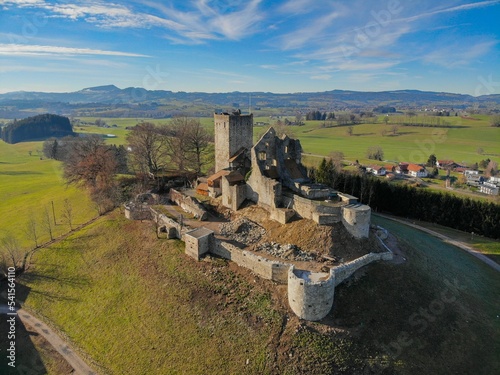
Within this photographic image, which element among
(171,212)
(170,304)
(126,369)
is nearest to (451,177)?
(171,212)

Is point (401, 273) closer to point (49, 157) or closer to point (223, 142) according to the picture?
point (223, 142)

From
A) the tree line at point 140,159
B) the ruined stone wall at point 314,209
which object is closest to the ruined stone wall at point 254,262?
the ruined stone wall at point 314,209

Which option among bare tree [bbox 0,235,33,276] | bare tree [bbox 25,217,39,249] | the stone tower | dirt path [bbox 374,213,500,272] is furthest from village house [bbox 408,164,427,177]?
bare tree [bbox 0,235,33,276]

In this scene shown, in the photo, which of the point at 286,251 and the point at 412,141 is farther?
the point at 412,141

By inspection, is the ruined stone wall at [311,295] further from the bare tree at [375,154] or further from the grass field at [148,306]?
the bare tree at [375,154]

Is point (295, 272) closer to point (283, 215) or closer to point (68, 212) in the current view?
point (283, 215)

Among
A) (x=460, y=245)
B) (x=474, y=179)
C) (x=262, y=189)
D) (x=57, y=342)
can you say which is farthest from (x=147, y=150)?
(x=474, y=179)
